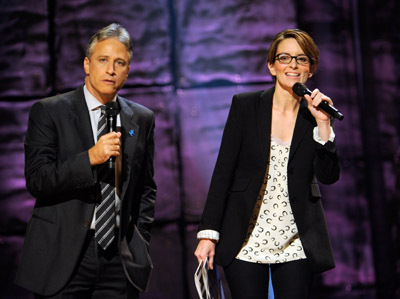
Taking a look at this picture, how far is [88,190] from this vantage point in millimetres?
2383

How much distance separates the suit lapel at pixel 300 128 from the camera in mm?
2468

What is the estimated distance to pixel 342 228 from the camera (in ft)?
12.8

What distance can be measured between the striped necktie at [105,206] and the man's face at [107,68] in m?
0.18

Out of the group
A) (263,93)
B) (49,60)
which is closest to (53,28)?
(49,60)

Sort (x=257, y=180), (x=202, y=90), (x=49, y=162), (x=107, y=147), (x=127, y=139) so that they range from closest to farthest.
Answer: (x=107, y=147)
(x=49, y=162)
(x=257, y=180)
(x=127, y=139)
(x=202, y=90)

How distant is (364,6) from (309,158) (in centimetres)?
196

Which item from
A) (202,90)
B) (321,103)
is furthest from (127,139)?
(202,90)

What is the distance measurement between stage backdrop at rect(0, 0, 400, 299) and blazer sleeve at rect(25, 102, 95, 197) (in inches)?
55.0

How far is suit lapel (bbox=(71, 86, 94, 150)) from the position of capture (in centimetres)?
241

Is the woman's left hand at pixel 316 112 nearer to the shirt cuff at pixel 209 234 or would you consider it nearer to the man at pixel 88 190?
the shirt cuff at pixel 209 234

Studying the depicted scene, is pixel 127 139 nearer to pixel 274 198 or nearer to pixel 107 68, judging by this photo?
pixel 107 68

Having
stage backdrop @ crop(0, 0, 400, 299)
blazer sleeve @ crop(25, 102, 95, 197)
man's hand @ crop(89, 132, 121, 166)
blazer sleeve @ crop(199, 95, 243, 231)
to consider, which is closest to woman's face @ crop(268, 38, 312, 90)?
blazer sleeve @ crop(199, 95, 243, 231)

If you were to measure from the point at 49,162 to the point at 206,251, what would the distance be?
0.78 meters

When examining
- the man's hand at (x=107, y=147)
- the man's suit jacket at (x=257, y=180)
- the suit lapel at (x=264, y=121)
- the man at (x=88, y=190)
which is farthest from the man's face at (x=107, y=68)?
the suit lapel at (x=264, y=121)
